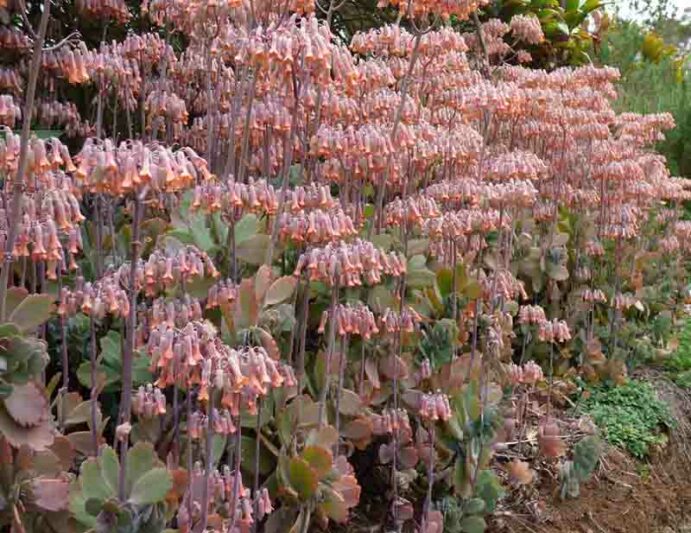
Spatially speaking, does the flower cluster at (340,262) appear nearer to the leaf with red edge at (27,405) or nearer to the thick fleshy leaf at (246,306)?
the thick fleshy leaf at (246,306)

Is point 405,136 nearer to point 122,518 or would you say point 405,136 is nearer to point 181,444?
point 181,444

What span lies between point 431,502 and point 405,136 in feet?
3.95

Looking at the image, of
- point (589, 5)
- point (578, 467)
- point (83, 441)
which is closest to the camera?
point (83, 441)

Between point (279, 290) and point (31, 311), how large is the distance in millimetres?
615

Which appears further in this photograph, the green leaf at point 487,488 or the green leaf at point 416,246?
the green leaf at point 416,246

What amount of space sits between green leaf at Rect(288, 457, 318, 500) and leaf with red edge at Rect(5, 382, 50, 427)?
677 millimetres

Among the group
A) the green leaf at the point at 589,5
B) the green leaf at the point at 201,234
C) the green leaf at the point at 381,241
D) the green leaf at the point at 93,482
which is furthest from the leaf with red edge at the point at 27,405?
the green leaf at the point at 589,5

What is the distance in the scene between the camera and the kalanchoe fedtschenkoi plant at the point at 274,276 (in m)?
1.76

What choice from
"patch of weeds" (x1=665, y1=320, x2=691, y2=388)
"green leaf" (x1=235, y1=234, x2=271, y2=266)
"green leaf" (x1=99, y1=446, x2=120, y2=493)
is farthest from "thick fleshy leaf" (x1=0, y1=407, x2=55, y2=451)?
"patch of weeds" (x1=665, y1=320, x2=691, y2=388)

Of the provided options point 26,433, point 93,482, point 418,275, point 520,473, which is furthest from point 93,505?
point 520,473

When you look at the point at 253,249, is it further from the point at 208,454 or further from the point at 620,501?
the point at 620,501

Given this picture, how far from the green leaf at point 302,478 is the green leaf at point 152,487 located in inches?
19.9

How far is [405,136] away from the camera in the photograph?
262 centimetres

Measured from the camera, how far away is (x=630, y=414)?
4137 mm
